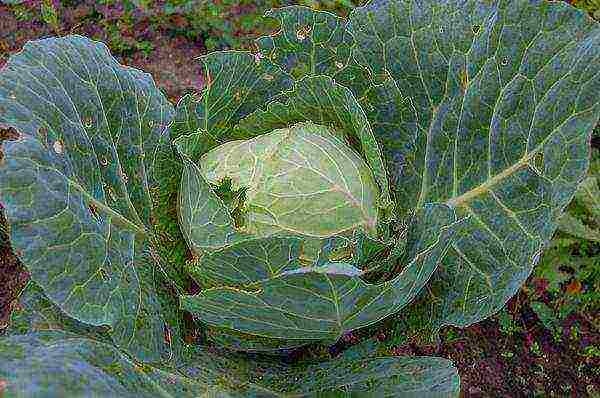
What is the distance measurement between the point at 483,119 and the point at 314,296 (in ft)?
2.89

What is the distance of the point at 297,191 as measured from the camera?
6.34 ft

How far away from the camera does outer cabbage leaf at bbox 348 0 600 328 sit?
203 cm

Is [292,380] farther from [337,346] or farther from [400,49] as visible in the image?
[400,49]

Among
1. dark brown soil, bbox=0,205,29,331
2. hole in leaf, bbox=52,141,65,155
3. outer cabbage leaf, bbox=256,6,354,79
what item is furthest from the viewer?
dark brown soil, bbox=0,205,29,331

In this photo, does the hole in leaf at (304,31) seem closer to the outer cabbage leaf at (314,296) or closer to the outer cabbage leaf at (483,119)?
the outer cabbage leaf at (483,119)

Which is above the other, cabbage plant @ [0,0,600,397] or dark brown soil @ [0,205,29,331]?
cabbage plant @ [0,0,600,397]

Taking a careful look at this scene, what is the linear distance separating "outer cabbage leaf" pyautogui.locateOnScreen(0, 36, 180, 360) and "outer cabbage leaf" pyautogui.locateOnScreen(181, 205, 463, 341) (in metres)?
0.19

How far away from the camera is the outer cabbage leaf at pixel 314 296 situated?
1.61m

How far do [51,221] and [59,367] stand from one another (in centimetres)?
40

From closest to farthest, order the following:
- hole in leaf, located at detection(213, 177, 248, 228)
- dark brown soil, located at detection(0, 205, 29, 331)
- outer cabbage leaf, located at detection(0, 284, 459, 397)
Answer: outer cabbage leaf, located at detection(0, 284, 459, 397) → hole in leaf, located at detection(213, 177, 248, 228) → dark brown soil, located at detection(0, 205, 29, 331)

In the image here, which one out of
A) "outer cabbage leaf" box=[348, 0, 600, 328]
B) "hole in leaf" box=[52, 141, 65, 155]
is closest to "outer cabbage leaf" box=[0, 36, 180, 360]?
"hole in leaf" box=[52, 141, 65, 155]

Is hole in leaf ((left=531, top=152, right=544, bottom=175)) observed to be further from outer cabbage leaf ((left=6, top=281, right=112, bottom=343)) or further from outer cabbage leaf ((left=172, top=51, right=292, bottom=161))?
outer cabbage leaf ((left=6, top=281, right=112, bottom=343))

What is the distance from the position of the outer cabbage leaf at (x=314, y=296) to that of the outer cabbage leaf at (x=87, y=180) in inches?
7.4

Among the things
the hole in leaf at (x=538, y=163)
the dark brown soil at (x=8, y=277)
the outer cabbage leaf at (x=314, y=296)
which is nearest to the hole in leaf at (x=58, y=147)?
the outer cabbage leaf at (x=314, y=296)
